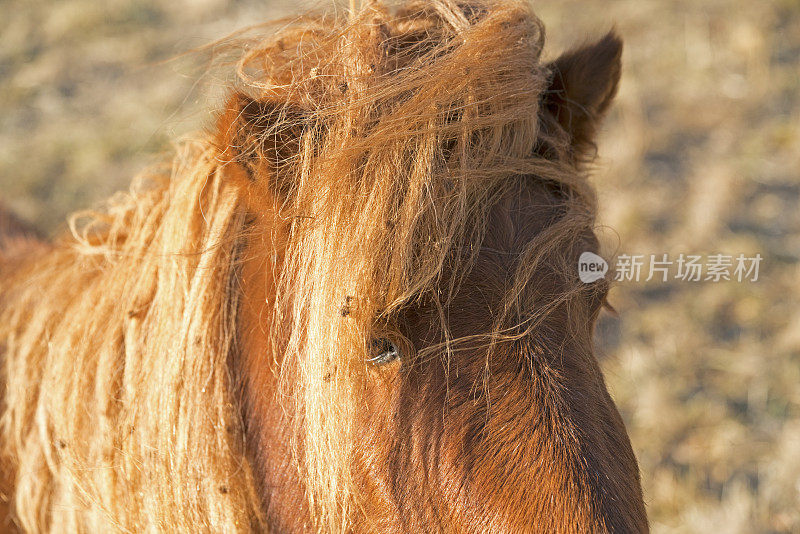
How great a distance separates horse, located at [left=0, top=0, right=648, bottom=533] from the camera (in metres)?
1.28

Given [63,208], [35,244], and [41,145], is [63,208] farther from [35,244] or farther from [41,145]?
[35,244]

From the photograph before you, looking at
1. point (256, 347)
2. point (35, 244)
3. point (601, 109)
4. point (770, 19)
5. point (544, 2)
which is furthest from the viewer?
point (544, 2)

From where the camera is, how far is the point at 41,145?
235 inches

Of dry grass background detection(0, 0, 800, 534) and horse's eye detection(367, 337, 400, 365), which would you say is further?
dry grass background detection(0, 0, 800, 534)

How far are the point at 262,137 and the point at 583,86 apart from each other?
0.94 metres

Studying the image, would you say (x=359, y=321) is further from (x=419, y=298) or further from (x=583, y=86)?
(x=583, y=86)

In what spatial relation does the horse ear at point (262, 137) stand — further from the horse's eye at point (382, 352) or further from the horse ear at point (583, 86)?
the horse ear at point (583, 86)

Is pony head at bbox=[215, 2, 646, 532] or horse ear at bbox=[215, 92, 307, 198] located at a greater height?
horse ear at bbox=[215, 92, 307, 198]

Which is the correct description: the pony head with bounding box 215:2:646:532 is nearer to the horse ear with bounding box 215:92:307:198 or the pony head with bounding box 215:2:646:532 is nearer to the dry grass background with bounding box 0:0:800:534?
the horse ear with bounding box 215:92:307:198

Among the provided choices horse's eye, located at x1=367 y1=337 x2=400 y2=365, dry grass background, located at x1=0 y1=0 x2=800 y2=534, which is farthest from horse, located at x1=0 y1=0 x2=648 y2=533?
dry grass background, located at x1=0 y1=0 x2=800 y2=534

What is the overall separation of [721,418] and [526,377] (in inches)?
117

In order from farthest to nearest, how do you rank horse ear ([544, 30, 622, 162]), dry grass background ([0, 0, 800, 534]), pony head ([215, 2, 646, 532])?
dry grass background ([0, 0, 800, 534])
horse ear ([544, 30, 622, 162])
pony head ([215, 2, 646, 532])

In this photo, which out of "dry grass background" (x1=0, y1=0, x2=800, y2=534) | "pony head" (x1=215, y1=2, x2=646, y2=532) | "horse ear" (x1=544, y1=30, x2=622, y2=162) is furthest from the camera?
"dry grass background" (x1=0, y1=0, x2=800, y2=534)

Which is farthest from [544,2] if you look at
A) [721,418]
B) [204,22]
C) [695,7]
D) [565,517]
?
[565,517]
